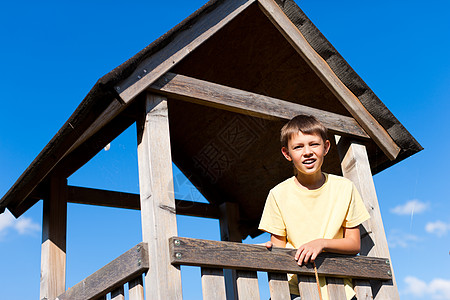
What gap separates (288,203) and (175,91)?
1185mm

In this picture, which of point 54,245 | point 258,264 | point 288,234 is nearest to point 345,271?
point 288,234

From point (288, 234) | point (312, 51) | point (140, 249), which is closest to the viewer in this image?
point (140, 249)

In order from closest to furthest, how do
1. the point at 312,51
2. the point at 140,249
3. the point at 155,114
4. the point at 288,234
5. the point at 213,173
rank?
the point at 140,249 → the point at 155,114 → the point at 288,234 → the point at 312,51 → the point at 213,173

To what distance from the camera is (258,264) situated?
3289mm

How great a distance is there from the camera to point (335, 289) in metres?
3.63

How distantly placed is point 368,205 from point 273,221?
1.01 meters

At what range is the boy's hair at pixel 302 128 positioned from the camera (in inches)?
151

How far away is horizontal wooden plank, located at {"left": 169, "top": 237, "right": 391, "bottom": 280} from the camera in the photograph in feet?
10.1

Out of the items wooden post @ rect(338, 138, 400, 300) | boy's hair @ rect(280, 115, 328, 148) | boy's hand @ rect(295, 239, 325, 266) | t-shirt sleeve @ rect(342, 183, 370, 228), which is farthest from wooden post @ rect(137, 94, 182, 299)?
wooden post @ rect(338, 138, 400, 300)

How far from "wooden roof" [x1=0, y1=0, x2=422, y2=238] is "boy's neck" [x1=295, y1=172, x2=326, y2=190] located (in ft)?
1.67

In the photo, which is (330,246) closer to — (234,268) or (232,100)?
(234,268)

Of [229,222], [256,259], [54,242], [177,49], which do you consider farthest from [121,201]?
[256,259]

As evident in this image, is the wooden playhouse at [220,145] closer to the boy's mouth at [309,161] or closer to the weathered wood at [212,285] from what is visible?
A: the weathered wood at [212,285]

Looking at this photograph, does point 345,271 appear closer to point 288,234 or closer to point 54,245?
point 288,234
